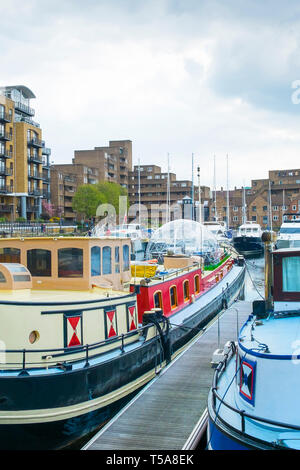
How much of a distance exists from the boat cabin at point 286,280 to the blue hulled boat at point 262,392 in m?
0.20

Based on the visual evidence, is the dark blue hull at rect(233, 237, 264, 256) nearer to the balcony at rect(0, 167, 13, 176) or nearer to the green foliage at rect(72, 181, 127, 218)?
the green foliage at rect(72, 181, 127, 218)

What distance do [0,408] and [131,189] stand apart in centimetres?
10866

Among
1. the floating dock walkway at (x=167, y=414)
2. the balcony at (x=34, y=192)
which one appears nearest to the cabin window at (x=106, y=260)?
the floating dock walkway at (x=167, y=414)

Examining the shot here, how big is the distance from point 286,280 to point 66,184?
81350 mm

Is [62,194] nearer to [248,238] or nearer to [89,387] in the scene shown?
[248,238]

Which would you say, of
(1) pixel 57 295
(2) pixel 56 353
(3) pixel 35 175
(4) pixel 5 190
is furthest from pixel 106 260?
(3) pixel 35 175

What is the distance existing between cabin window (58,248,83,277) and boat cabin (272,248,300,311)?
5408 millimetres

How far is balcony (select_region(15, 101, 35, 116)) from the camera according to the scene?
68625mm

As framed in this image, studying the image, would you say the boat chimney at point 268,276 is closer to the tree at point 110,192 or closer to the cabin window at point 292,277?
the cabin window at point 292,277

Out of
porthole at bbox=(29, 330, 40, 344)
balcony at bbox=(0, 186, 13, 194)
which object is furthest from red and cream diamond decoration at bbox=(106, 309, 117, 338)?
balcony at bbox=(0, 186, 13, 194)

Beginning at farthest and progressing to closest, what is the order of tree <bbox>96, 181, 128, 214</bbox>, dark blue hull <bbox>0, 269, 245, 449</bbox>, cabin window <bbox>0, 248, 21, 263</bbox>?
tree <bbox>96, 181, 128, 214</bbox> → cabin window <bbox>0, 248, 21, 263</bbox> → dark blue hull <bbox>0, 269, 245, 449</bbox>

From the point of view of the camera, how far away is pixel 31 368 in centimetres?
1050
